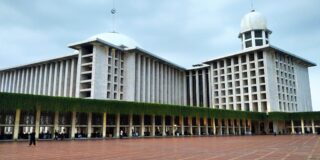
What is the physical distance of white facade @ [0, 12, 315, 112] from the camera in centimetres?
6241

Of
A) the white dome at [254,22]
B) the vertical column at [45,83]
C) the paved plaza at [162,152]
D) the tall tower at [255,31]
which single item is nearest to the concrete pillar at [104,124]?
the paved plaza at [162,152]

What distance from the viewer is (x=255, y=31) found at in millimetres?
81938

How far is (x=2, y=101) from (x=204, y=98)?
5977 centimetres

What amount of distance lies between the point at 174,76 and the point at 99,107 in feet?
142

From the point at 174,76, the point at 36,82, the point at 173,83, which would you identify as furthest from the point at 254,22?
the point at 36,82

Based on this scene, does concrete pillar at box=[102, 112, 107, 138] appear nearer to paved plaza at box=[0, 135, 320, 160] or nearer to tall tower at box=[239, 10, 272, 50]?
paved plaza at box=[0, 135, 320, 160]

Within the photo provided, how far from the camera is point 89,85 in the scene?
62.4 m

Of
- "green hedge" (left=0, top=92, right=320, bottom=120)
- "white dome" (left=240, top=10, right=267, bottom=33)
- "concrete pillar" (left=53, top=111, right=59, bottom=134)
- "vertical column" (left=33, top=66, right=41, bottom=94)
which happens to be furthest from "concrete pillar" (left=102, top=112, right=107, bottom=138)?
"white dome" (left=240, top=10, right=267, bottom=33)

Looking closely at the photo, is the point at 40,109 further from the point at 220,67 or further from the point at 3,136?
the point at 220,67

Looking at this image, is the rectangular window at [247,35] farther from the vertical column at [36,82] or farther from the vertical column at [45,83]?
the vertical column at [36,82]

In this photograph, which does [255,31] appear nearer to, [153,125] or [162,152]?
[153,125]

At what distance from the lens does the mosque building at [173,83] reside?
54.3 m

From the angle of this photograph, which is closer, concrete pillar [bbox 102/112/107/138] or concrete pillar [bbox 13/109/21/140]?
concrete pillar [bbox 13/109/21/140]

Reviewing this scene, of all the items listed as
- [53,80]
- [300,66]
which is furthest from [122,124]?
[300,66]
